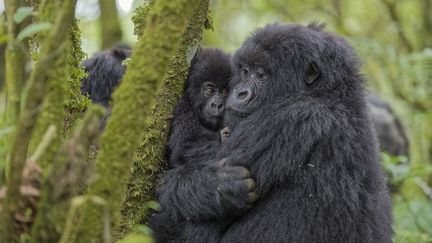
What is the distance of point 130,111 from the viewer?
244 centimetres

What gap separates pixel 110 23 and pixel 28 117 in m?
6.99

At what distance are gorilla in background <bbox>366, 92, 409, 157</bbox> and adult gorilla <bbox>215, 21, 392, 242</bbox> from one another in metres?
5.80

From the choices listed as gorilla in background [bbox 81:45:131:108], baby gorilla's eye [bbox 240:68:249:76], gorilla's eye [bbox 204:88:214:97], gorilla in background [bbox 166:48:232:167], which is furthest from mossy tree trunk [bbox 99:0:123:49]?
baby gorilla's eye [bbox 240:68:249:76]

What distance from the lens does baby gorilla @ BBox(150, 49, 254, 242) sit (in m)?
4.06

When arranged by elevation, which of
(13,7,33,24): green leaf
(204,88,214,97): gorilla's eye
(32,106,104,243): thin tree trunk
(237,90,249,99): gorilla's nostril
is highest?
(204,88,214,97): gorilla's eye

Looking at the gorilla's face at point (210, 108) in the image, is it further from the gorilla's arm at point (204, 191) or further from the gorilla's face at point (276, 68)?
the gorilla's arm at point (204, 191)

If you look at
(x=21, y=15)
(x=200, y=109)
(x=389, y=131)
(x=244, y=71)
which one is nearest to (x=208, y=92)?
(x=200, y=109)

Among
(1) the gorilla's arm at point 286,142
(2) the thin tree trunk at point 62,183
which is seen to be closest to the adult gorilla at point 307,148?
(1) the gorilla's arm at point 286,142

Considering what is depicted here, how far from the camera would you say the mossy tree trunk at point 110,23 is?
900cm

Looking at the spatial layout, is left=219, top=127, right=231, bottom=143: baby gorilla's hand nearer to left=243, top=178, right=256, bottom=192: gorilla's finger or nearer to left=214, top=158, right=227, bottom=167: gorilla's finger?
left=214, top=158, right=227, bottom=167: gorilla's finger

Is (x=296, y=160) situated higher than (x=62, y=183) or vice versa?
(x=296, y=160)

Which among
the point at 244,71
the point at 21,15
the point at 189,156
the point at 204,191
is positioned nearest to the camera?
the point at 21,15

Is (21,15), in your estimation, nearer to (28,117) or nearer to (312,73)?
(28,117)

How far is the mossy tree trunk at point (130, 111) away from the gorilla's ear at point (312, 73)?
1.79 meters
